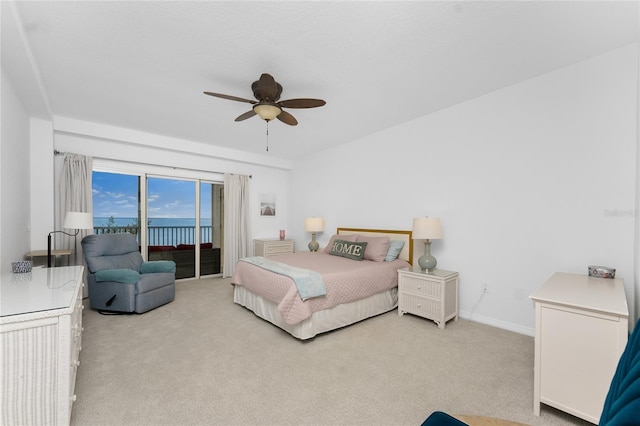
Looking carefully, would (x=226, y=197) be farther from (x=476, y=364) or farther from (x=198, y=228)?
(x=476, y=364)

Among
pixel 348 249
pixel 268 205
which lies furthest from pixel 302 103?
pixel 268 205

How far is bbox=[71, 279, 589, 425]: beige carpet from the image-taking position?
1.87 m

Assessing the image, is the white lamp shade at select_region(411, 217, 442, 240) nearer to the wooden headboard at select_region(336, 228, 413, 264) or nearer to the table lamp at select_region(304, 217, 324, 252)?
the wooden headboard at select_region(336, 228, 413, 264)

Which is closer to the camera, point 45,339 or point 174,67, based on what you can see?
point 45,339

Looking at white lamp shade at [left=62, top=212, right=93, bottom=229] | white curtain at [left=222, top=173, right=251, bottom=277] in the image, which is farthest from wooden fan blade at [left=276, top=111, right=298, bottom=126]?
white curtain at [left=222, top=173, right=251, bottom=277]

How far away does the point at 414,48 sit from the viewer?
7.99 ft

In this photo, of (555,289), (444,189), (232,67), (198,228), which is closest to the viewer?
(555,289)

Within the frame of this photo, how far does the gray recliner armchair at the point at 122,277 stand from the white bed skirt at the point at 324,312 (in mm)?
1089

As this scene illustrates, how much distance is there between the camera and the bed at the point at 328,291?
2.90 metres

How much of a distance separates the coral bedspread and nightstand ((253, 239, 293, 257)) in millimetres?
1807

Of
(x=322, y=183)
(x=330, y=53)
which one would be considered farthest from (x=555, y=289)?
(x=322, y=183)

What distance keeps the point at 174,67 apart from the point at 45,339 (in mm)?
2396

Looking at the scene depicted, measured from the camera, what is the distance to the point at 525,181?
10.1 feet

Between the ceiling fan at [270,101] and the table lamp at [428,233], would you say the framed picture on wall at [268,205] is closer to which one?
the ceiling fan at [270,101]
